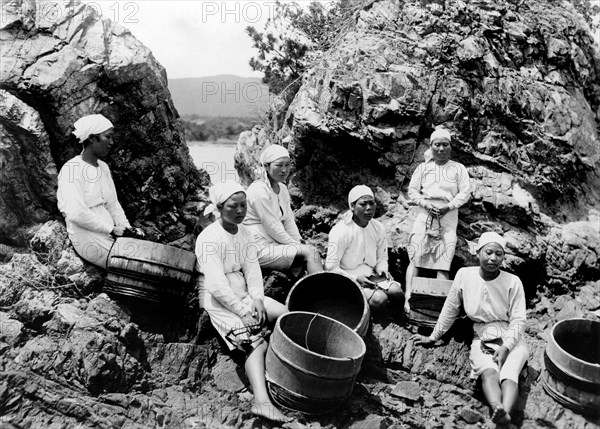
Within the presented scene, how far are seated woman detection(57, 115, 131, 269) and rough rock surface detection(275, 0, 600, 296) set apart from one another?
2.65 m

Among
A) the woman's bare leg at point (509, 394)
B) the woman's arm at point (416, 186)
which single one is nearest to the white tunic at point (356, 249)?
the woman's arm at point (416, 186)

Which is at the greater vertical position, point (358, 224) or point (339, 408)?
point (358, 224)

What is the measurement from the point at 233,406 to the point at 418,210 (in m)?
3.29

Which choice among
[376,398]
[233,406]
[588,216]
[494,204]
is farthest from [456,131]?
[233,406]

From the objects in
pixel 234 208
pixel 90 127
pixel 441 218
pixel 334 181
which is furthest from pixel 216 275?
pixel 334 181

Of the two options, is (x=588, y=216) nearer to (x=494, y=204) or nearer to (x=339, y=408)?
(x=494, y=204)

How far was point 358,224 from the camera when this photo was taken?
5.81 metres

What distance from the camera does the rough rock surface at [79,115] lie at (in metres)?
5.78

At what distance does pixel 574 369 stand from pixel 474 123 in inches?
132

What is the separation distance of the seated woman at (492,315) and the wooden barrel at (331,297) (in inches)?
31.1

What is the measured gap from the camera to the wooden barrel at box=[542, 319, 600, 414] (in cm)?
458

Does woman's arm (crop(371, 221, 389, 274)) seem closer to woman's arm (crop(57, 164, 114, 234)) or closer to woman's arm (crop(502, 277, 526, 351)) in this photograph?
woman's arm (crop(502, 277, 526, 351))

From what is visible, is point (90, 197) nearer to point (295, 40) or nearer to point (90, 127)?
point (90, 127)

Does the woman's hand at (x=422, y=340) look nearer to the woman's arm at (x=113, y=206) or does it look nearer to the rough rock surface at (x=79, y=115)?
the woman's arm at (x=113, y=206)
